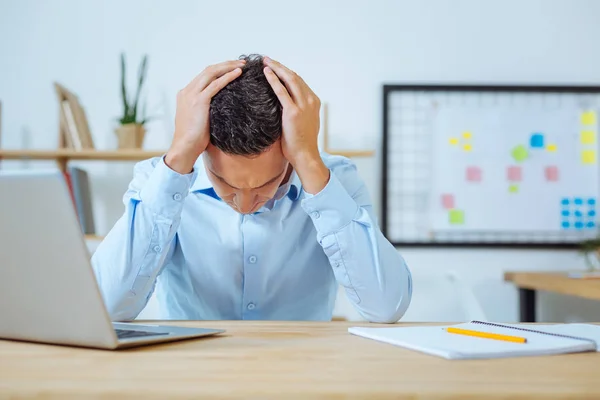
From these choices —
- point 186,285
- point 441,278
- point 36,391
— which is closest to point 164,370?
point 36,391

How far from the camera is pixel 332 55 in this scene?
286 centimetres

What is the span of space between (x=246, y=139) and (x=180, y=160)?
0.49 ft

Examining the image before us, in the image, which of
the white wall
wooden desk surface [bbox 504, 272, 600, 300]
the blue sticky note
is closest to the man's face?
wooden desk surface [bbox 504, 272, 600, 300]

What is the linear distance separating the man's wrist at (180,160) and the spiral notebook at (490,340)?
441 mm

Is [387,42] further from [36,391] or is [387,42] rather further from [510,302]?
[36,391]

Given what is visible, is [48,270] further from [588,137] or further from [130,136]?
[588,137]

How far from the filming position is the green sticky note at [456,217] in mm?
2873

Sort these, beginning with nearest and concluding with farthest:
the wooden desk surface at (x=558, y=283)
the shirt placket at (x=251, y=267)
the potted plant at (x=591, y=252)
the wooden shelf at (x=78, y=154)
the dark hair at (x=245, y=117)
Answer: the dark hair at (x=245, y=117), the shirt placket at (x=251, y=267), the wooden desk surface at (x=558, y=283), the wooden shelf at (x=78, y=154), the potted plant at (x=591, y=252)

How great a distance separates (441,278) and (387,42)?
3.22ft

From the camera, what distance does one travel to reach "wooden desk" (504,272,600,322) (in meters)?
2.14

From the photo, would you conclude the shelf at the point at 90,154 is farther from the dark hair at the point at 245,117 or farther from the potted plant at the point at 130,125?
the dark hair at the point at 245,117

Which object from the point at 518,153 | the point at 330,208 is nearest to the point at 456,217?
the point at 518,153

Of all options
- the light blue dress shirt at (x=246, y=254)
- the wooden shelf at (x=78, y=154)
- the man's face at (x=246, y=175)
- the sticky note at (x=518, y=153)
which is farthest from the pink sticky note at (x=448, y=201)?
the man's face at (x=246, y=175)

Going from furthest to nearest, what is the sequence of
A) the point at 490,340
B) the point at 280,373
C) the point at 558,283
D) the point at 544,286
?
the point at 544,286, the point at 558,283, the point at 490,340, the point at 280,373
